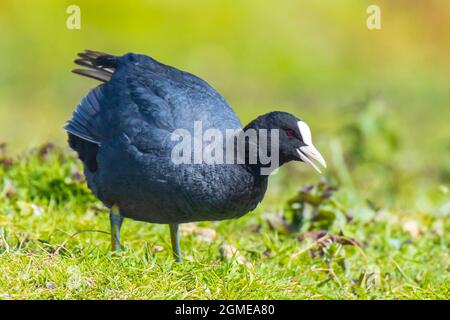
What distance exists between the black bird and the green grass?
0.89 feet

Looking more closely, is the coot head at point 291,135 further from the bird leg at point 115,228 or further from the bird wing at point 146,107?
the bird leg at point 115,228

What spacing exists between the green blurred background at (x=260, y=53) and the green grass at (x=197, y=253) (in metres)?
3.54

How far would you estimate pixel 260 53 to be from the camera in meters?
13.0

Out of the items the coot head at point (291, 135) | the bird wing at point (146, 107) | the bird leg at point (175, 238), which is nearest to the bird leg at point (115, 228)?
the bird leg at point (175, 238)

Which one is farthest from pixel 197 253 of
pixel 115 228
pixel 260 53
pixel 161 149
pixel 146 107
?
pixel 260 53

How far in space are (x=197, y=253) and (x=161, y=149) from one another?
0.78 meters

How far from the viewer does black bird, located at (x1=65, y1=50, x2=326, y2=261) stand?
199 inches

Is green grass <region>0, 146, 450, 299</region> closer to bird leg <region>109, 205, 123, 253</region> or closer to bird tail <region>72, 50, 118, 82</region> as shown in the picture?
bird leg <region>109, 205, 123, 253</region>

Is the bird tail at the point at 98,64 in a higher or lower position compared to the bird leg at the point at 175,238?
higher

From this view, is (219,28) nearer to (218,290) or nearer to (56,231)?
(56,231)

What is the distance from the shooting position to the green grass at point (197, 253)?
477 cm
